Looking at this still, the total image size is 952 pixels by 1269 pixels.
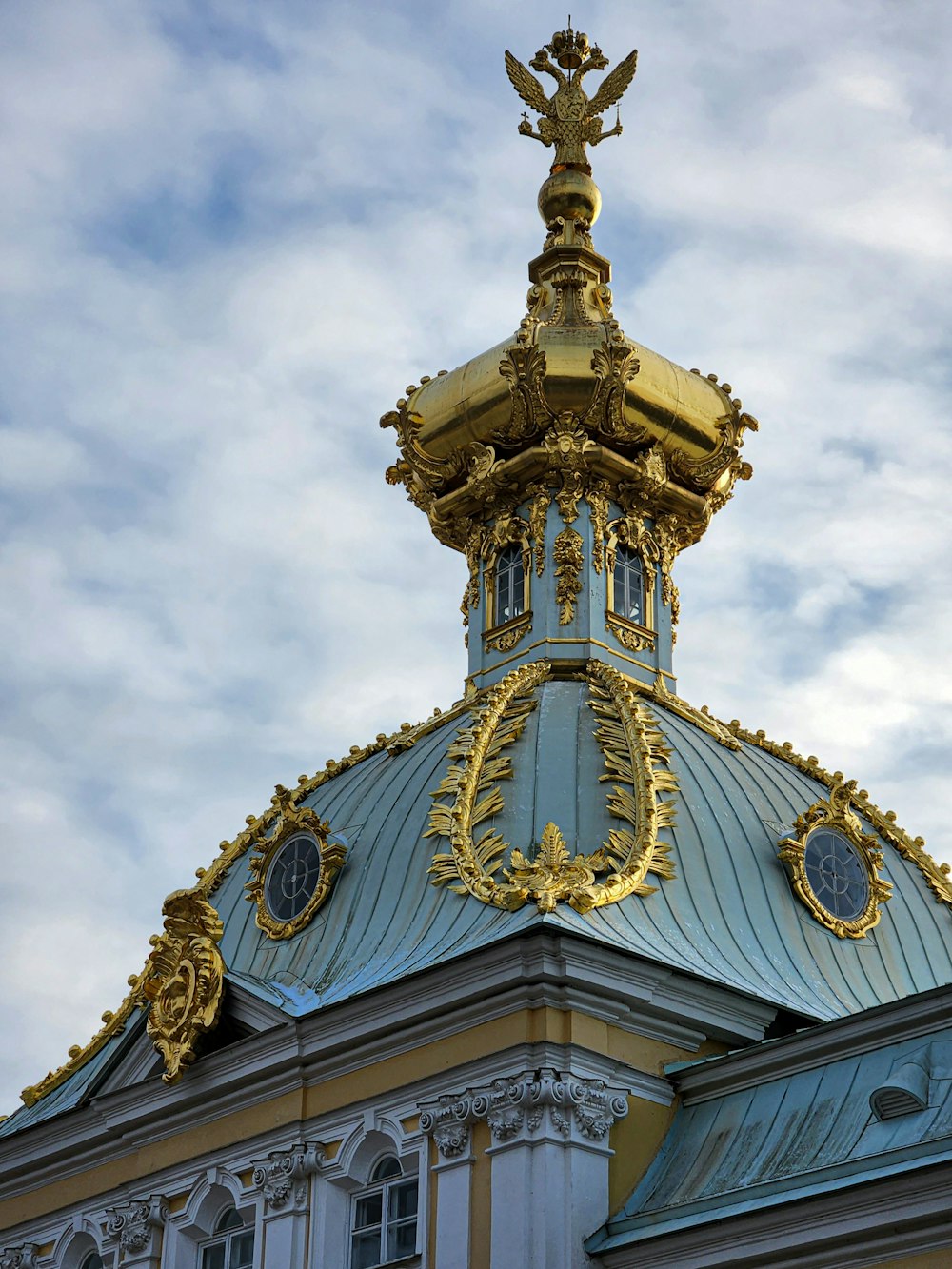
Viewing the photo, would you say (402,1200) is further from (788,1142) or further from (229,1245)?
(788,1142)

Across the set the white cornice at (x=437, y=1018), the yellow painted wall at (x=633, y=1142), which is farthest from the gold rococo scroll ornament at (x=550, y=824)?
the yellow painted wall at (x=633, y=1142)

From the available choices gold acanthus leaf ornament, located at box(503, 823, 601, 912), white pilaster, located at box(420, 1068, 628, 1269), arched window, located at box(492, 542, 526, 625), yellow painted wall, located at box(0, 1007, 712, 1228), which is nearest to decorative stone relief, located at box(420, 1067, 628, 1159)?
white pilaster, located at box(420, 1068, 628, 1269)

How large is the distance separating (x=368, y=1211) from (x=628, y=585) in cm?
1090

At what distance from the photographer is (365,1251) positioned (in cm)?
2452

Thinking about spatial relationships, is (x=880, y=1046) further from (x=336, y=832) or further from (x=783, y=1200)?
(x=336, y=832)

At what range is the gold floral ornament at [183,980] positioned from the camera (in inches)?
1044

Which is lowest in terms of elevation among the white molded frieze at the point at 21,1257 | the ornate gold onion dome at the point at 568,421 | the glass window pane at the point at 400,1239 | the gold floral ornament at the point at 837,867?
the glass window pane at the point at 400,1239

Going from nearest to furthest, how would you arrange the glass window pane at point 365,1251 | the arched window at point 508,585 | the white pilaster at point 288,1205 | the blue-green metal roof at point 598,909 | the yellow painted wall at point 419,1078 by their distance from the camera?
the yellow painted wall at point 419,1078 → the glass window pane at point 365,1251 → the white pilaster at point 288,1205 → the blue-green metal roof at point 598,909 → the arched window at point 508,585

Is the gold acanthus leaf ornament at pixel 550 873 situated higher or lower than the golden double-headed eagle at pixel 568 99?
lower

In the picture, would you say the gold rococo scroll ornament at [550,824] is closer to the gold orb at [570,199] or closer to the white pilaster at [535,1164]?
the white pilaster at [535,1164]

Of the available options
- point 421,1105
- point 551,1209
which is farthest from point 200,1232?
point 551,1209

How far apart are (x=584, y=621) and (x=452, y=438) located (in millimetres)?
4064

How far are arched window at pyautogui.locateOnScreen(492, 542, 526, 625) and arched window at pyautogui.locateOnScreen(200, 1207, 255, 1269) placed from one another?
31.2ft

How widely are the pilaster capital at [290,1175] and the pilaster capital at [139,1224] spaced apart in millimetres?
1953
